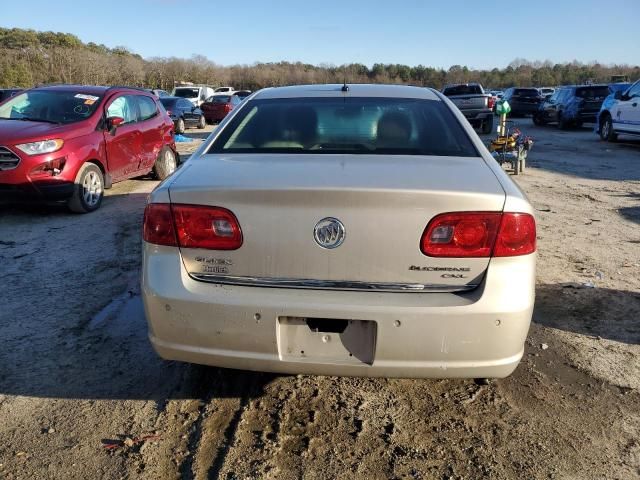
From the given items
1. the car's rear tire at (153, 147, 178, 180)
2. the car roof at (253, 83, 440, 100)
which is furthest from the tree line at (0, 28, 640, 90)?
the car roof at (253, 83, 440, 100)

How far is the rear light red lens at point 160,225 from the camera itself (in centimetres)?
252

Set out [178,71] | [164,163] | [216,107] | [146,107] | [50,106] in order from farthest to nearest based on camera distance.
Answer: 1. [178,71]
2. [216,107]
3. [164,163]
4. [146,107]
5. [50,106]

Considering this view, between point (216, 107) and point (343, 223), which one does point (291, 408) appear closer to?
point (343, 223)

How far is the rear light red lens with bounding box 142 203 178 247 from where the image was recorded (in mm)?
2523

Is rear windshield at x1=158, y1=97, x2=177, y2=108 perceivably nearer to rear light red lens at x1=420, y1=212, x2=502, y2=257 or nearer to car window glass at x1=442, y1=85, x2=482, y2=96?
car window glass at x1=442, y1=85, x2=482, y2=96

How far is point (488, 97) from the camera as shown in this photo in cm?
1952

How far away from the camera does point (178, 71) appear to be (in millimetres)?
62000

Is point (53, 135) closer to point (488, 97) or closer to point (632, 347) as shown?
point (632, 347)

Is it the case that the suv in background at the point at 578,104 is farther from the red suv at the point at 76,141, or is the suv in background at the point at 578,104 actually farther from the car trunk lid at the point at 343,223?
the car trunk lid at the point at 343,223

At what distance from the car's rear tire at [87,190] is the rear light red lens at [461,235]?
583 centimetres

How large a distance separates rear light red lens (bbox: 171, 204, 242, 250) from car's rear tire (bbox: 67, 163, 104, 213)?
202 inches

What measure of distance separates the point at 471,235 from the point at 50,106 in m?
7.11

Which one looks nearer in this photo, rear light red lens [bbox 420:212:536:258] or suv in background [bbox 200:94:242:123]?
rear light red lens [bbox 420:212:536:258]

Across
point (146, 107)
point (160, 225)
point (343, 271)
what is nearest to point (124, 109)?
point (146, 107)
